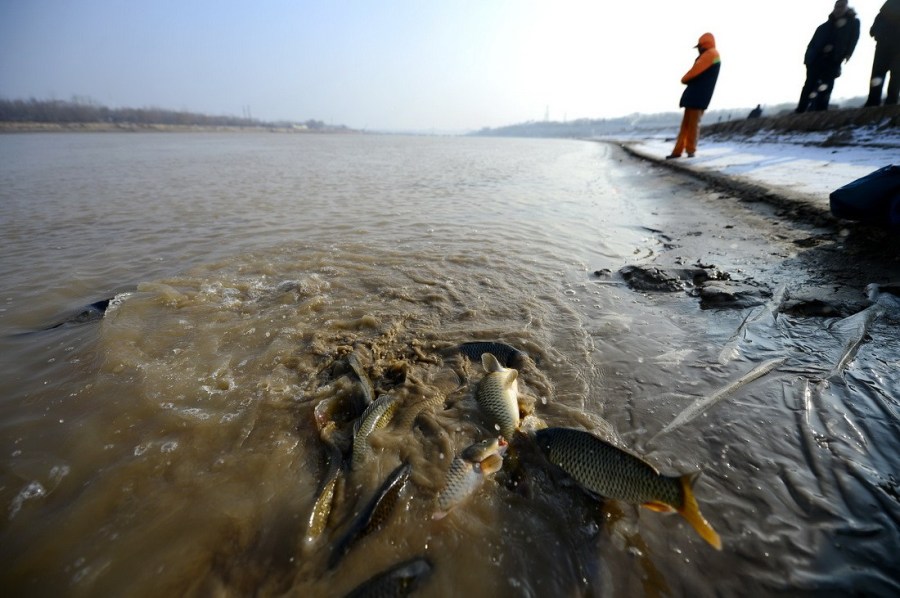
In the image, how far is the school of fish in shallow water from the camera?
1770mm

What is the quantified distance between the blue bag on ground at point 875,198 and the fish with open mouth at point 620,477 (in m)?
5.21

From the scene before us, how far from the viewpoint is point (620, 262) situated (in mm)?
5758

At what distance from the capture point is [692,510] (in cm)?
169

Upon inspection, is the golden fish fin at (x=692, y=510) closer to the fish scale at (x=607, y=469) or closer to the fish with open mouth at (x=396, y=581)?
the fish scale at (x=607, y=469)

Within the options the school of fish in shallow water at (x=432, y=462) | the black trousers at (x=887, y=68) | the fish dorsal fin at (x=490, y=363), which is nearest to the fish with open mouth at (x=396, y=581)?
the school of fish in shallow water at (x=432, y=462)

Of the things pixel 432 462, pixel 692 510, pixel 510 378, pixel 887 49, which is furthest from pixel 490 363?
pixel 887 49

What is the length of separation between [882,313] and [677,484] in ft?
11.9

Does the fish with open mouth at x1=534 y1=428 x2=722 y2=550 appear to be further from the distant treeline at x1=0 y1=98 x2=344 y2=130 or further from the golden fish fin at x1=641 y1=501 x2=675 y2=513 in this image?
the distant treeline at x1=0 y1=98 x2=344 y2=130

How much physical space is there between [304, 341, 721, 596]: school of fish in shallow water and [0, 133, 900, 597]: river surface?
33 mm

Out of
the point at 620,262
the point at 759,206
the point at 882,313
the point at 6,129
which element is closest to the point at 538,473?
the point at 882,313

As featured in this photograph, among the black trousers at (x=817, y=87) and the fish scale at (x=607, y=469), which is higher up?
the black trousers at (x=817, y=87)

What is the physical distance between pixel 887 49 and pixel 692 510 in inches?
623

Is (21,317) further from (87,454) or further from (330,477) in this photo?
(330,477)

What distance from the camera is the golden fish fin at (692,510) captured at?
1.65 m
